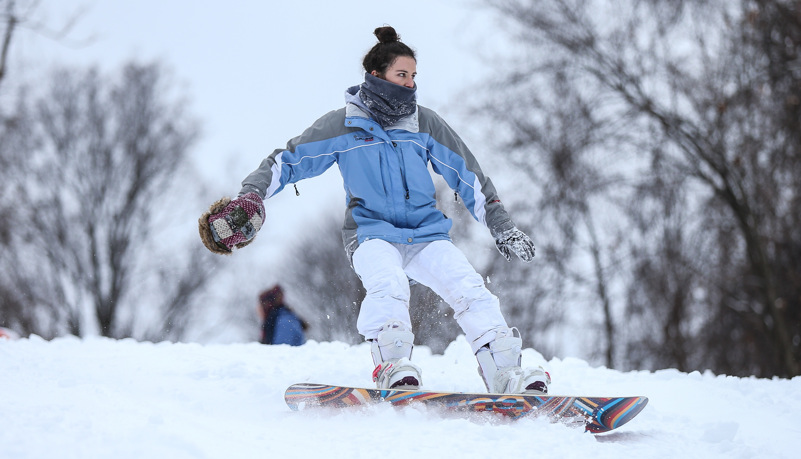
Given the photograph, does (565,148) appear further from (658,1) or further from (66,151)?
(66,151)

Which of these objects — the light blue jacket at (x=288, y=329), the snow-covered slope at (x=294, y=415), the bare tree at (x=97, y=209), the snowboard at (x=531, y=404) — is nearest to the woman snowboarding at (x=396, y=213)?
the snowboard at (x=531, y=404)

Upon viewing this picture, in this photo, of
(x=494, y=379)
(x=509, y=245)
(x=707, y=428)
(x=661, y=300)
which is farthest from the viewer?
(x=661, y=300)

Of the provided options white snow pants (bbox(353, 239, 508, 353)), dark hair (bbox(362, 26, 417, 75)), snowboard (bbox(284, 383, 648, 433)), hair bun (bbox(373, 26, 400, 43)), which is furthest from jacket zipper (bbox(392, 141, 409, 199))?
snowboard (bbox(284, 383, 648, 433))

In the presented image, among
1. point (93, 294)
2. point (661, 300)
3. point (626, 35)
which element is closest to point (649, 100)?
point (626, 35)

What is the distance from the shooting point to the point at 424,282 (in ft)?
11.0

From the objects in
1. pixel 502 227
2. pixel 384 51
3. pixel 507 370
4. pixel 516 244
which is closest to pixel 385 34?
pixel 384 51

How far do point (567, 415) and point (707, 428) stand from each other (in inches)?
23.3

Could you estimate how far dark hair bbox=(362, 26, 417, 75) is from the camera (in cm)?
351

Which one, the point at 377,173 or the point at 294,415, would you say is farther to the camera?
the point at 377,173

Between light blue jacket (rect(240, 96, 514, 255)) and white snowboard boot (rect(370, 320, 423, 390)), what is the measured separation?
51cm

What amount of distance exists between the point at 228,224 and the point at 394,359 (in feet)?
3.35

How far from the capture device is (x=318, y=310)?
498 inches

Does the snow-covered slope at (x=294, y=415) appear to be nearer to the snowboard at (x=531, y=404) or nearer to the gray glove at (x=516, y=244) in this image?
the snowboard at (x=531, y=404)

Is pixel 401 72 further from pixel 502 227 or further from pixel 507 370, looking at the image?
pixel 507 370
